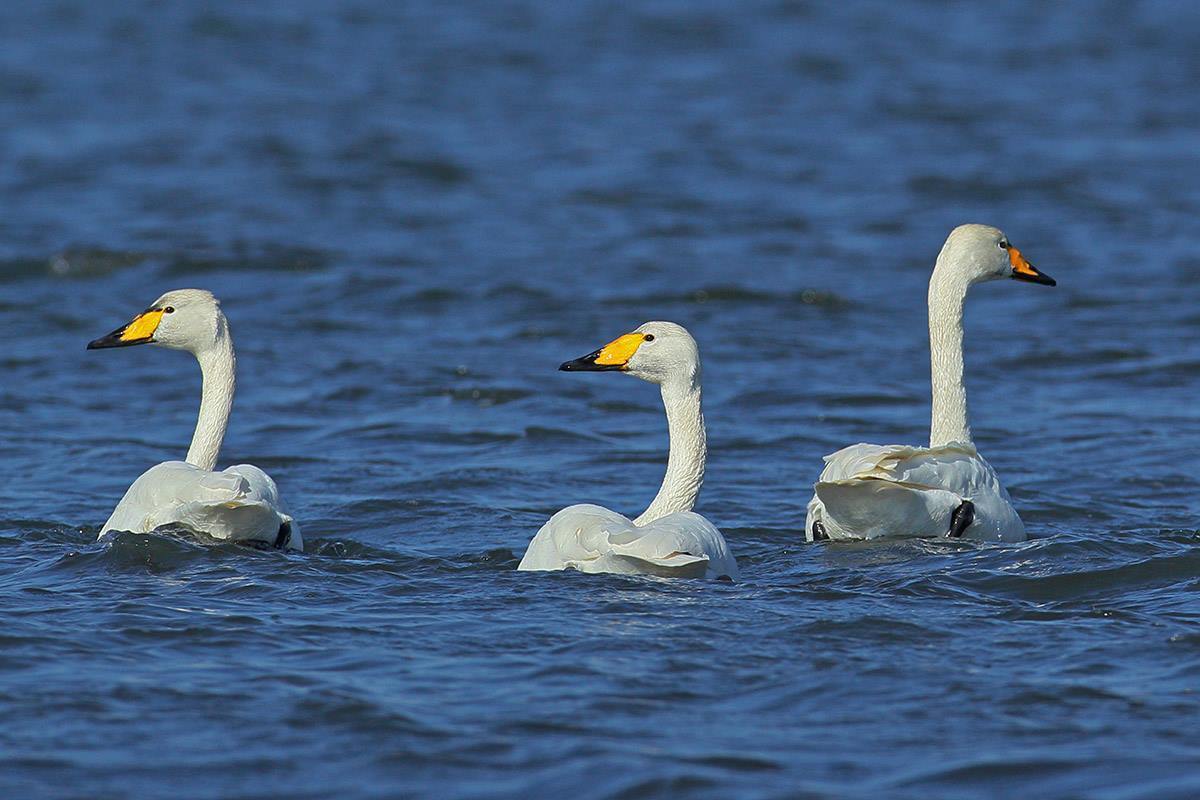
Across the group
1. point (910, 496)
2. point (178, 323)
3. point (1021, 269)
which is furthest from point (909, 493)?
point (178, 323)

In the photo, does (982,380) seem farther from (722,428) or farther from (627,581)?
(627,581)

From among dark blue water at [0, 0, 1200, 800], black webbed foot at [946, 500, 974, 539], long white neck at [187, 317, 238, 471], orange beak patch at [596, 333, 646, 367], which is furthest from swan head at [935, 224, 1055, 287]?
long white neck at [187, 317, 238, 471]

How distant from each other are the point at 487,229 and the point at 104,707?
15.0 m

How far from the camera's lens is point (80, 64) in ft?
107

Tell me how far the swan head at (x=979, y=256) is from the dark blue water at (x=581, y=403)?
4.47 feet

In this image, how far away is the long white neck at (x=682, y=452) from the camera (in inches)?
368

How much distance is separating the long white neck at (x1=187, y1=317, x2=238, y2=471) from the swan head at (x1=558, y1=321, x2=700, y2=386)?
7.18 ft

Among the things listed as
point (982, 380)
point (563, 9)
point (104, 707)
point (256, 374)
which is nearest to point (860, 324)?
point (982, 380)

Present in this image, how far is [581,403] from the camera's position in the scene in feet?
46.9

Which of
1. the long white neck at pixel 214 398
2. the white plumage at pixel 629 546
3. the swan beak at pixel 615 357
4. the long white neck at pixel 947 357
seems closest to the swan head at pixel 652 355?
A: the swan beak at pixel 615 357

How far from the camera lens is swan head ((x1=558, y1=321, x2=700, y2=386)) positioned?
935 centimetres

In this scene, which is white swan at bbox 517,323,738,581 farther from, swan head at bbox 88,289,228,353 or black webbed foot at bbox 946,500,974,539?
swan head at bbox 88,289,228,353

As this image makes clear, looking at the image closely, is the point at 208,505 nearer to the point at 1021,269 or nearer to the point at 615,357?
the point at 615,357

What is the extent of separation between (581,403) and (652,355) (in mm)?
4928
